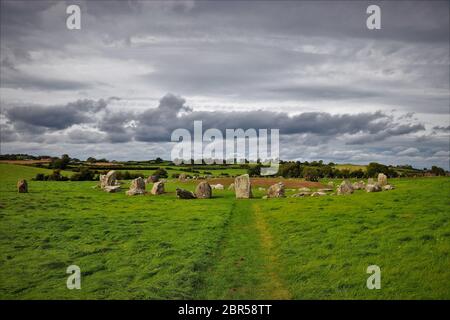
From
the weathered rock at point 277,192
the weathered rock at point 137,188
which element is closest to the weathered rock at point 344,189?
the weathered rock at point 277,192

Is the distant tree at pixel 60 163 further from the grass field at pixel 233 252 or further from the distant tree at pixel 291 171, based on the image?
the grass field at pixel 233 252

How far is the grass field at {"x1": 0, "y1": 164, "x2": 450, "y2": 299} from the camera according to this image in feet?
45.0

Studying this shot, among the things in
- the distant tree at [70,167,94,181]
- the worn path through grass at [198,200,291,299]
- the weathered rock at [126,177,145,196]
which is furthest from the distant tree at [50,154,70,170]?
the worn path through grass at [198,200,291,299]

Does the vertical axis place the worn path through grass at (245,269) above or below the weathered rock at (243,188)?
below

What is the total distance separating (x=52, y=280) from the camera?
15062 millimetres

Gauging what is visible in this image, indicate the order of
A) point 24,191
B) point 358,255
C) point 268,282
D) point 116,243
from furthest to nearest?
point 24,191 < point 116,243 < point 358,255 < point 268,282

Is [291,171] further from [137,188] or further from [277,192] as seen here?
[137,188]

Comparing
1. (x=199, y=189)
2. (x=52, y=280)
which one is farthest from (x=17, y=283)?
(x=199, y=189)

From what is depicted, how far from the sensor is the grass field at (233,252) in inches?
540
